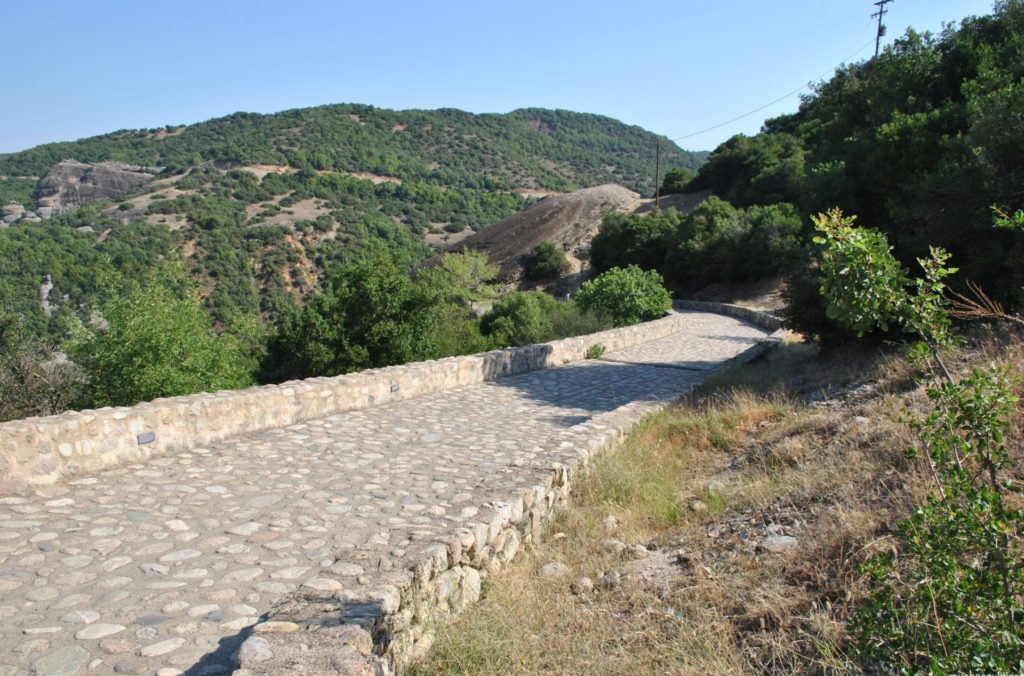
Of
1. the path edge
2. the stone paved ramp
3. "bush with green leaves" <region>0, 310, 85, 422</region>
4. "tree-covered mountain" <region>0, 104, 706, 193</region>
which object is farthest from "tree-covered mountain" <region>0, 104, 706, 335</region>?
the path edge

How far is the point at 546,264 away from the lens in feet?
145

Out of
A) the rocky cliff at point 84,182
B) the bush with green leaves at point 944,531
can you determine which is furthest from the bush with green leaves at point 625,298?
the rocky cliff at point 84,182

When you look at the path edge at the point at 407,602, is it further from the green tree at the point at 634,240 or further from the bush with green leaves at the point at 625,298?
the green tree at the point at 634,240

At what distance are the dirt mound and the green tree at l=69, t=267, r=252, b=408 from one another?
3311cm

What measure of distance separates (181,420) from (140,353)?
6.01m

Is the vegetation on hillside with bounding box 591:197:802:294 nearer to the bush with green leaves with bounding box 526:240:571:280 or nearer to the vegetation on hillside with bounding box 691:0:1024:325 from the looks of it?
the bush with green leaves with bounding box 526:240:571:280

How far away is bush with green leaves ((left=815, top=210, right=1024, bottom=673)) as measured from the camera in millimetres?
2105

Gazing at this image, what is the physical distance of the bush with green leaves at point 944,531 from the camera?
2.11m

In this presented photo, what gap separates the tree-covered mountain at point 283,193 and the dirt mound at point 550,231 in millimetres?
8664

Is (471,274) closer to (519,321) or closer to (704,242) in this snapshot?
(704,242)

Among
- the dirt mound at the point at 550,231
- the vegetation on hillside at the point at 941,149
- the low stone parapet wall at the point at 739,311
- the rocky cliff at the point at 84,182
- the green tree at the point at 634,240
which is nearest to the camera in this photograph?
the vegetation on hillside at the point at 941,149

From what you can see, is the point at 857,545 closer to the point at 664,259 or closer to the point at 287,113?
the point at 664,259

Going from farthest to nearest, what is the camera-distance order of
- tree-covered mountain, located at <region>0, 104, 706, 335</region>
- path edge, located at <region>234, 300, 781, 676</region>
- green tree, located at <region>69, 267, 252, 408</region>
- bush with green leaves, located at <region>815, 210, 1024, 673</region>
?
1. tree-covered mountain, located at <region>0, 104, 706, 335</region>
2. green tree, located at <region>69, 267, 252, 408</region>
3. path edge, located at <region>234, 300, 781, 676</region>
4. bush with green leaves, located at <region>815, 210, 1024, 673</region>

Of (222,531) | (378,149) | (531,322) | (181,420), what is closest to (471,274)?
(531,322)
